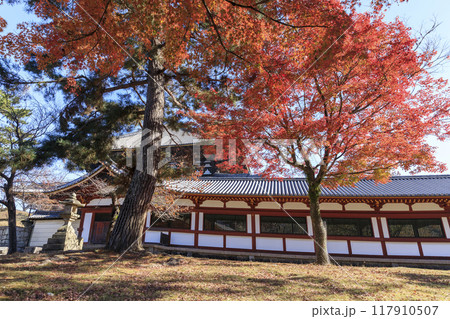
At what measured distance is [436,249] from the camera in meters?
10.2

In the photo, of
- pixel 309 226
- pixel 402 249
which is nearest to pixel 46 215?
pixel 309 226

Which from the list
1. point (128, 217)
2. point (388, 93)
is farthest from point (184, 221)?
point (388, 93)

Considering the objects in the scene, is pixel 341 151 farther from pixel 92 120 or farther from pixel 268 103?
pixel 92 120

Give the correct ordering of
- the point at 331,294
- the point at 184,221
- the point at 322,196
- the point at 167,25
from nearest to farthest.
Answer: the point at 331,294, the point at 167,25, the point at 322,196, the point at 184,221

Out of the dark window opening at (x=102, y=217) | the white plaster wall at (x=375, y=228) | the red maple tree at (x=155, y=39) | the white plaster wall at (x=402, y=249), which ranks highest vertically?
the red maple tree at (x=155, y=39)

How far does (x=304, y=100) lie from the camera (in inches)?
303

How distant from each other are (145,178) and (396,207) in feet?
38.8

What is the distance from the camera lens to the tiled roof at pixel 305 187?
1069cm

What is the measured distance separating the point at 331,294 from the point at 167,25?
20.3ft

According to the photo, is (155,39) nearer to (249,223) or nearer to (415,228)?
(249,223)

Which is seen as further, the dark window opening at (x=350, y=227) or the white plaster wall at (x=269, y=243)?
the white plaster wall at (x=269, y=243)

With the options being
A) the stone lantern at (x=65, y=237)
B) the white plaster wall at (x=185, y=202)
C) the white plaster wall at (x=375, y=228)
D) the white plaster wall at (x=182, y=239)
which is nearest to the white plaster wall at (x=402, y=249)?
the white plaster wall at (x=375, y=228)

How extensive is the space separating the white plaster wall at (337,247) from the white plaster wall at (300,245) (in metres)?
0.89

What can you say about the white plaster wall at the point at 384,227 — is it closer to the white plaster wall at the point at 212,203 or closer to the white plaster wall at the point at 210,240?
the white plaster wall at the point at 210,240
